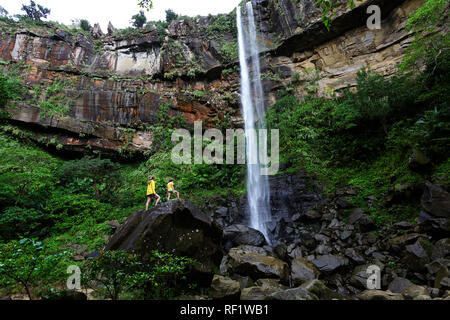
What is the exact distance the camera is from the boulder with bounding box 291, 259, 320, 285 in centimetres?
559

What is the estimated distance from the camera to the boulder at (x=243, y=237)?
7852 mm

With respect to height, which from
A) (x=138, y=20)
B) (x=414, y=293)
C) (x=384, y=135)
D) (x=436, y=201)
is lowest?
(x=414, y=293)

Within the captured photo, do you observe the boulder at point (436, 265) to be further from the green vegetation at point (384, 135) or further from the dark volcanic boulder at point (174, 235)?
the dark volcanic boulder at point (174, 235)

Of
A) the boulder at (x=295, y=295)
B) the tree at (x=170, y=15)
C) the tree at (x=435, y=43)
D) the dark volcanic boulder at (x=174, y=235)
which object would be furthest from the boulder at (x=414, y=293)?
the tree at (x=170, y=15)

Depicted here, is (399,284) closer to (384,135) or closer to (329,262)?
(329,262)

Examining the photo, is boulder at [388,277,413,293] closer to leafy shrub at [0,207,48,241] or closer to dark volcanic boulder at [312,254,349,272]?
dark volcanic boulder at [312,254,349,272]

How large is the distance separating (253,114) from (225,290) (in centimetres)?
1448

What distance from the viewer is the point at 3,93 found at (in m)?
7.55

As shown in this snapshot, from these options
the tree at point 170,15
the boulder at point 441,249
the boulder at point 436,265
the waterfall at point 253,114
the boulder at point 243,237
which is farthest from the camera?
the tree at point 170,15

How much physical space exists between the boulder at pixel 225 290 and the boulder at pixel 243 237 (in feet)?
10.8

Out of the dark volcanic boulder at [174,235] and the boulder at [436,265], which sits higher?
the dark volcanic boulder at [174,235]

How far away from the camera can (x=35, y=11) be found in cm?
2123

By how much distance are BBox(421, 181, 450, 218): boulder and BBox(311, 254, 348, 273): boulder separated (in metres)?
2.56

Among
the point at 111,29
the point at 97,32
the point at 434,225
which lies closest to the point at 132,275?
the point at 434,225
